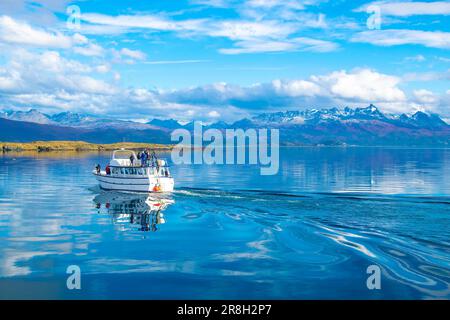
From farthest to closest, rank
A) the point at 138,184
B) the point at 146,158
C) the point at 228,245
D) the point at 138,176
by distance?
the point at 146,158
the point at 138,176
the point at 138,184
the point at 228,245

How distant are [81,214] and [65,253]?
20228 millimetres

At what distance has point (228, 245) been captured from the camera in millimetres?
39938

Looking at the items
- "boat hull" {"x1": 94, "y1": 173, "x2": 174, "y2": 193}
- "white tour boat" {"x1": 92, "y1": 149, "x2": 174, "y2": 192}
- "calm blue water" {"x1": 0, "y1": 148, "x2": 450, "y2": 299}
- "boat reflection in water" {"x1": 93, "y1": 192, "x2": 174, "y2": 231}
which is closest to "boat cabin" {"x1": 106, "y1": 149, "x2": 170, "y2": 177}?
"white tour boat" {"x1": 92, "y1": 149, "x2": 174, "y2": 192}

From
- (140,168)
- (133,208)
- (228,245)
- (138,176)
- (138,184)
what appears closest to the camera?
(228,245)

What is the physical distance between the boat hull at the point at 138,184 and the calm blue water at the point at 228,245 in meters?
3.40

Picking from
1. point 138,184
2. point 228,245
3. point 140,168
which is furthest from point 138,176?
point 228,245

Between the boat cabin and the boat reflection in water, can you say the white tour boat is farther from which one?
the boat reflection in water

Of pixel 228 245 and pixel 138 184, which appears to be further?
pixel 138 184

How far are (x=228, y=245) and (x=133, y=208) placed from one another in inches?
997

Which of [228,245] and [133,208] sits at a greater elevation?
[133,208]

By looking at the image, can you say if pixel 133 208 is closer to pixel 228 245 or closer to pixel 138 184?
pixel 138 184

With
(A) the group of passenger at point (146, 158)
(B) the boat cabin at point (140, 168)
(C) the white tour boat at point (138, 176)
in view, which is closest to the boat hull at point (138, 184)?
(C) the white tour boat at point (138, 176)

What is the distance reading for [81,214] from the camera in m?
56.4

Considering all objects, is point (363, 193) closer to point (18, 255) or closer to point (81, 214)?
point (81, 214)
